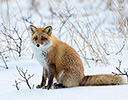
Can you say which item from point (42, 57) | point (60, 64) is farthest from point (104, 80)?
point (42, 57)

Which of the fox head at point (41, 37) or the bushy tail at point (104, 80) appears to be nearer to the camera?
the bushy tail at point (104, 80)

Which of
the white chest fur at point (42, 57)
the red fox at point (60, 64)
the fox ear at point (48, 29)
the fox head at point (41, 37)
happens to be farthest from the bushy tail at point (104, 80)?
the fox ear at point (48, 29)

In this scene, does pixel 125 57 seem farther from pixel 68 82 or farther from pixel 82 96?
pixel 82 96

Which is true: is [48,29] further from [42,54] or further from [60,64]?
[60,64]

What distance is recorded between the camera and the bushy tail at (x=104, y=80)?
3.60 meters

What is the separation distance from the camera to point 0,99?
3119mm

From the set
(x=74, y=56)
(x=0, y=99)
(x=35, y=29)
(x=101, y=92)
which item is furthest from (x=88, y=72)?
(x=0, y=99)

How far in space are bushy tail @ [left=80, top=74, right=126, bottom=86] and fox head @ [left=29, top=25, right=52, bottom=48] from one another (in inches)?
36.8

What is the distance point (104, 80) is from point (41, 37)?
131cm

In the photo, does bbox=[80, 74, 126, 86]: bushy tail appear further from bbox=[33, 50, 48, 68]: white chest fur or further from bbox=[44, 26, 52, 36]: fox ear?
bbox=[44, 26, 52, 36]: fox ear

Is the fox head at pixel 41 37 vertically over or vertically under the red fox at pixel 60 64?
over

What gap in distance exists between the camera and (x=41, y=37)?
4195mm

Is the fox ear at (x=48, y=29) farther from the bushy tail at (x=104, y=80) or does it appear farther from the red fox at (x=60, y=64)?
the bushy tail at (x=104, y=80)

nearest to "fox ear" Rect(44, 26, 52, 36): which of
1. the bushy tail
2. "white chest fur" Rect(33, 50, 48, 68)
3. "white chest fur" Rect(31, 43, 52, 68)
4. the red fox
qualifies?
the red fox
